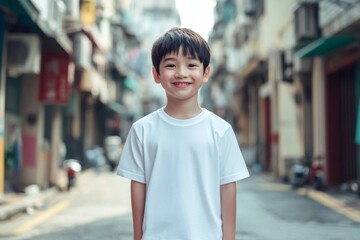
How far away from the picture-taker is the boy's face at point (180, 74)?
253 centimetres

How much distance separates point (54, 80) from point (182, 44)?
521 inches

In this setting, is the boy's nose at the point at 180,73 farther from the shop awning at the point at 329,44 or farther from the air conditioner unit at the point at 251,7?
the air conditioner unit at the point at 251,7

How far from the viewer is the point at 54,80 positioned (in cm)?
1535

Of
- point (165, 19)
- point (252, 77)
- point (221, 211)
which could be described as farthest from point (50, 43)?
point (165, 19)

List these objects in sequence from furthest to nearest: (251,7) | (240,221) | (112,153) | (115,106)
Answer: (115,106), (112,153), (251,7), (240,221)

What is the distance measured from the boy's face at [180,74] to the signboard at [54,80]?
13.0 m

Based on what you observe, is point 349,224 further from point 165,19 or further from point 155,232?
point 165,19

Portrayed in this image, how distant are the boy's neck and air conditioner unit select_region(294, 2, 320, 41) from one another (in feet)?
45.6

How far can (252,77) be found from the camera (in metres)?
31.1

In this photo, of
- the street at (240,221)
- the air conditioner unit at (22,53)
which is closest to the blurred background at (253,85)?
the air conditioner unit at (22,53)

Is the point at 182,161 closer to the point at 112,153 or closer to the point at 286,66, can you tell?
the point at 286,66

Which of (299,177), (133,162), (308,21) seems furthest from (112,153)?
(133,162)

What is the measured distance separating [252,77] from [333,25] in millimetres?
17102

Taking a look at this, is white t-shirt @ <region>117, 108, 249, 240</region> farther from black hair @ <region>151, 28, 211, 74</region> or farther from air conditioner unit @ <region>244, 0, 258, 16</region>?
air conditioner unit @ <region>244, 0, 258, 16</region>
